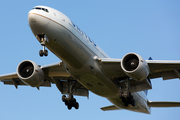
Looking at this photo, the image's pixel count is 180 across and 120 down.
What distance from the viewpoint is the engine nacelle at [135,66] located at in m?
21.0

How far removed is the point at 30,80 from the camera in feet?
78.9

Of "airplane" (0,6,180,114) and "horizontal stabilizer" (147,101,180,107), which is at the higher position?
"airplane" (0,6,180,114)

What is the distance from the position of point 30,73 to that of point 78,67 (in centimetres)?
484

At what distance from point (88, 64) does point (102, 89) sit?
11.1 feet

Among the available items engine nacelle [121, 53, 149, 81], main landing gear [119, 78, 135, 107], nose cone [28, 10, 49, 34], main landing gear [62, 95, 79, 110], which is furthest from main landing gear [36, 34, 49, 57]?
main landing gear [119, 78, 135, 107]

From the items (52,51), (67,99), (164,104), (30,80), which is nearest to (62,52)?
(52,51)

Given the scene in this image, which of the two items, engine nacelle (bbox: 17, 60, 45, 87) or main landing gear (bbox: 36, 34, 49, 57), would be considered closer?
main landing gear (bbox: 36, 34, 49, 57)

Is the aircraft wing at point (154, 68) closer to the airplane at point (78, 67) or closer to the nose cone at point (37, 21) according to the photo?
the airplane at point (78, 67)

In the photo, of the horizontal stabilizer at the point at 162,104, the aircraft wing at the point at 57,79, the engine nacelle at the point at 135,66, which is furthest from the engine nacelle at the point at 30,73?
the horizontal stabilizer at the point at 162,104

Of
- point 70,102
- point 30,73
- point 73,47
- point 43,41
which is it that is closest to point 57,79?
point 70,102

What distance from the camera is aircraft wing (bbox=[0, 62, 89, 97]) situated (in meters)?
24.7

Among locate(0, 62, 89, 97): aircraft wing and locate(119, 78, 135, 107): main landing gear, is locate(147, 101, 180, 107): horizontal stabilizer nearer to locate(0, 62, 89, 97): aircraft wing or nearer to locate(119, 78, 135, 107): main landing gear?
locate(119, 78, 135, 107): main landing gear

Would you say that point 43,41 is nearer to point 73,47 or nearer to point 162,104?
point 73,47

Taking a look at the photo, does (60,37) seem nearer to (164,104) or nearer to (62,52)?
(62,52)
